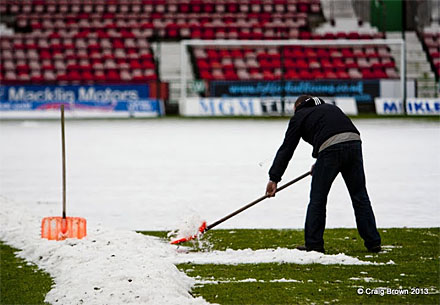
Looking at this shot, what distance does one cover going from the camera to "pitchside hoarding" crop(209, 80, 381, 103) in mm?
33312

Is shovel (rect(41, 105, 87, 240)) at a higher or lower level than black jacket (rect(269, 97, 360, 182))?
lower

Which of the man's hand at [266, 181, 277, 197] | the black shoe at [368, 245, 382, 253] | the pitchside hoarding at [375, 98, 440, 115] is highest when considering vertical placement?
the man's hand at [266, 181, 277, 197]

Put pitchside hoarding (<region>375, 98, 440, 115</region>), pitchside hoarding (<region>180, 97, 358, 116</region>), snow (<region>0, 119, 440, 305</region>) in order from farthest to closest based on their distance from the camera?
pitchside hoarding (<region>180, 97, 358, 116</region>) → pitchside hoarding (<region>375, 98, 440, 115</region>) → snow (<region>0, 119, 440, 305</region>)

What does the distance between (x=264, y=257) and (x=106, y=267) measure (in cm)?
154

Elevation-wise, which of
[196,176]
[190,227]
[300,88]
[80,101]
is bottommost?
[80,101]

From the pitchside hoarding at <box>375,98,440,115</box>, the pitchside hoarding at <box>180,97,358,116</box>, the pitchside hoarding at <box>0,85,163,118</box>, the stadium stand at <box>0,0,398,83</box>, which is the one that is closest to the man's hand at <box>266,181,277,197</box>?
the pitchside hoarding at <box>180,97,358,116</box>

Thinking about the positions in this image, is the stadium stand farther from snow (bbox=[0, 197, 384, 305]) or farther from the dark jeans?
the dark jeans

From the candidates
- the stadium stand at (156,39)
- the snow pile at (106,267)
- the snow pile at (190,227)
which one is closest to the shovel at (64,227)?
the snow pile at (106,267)

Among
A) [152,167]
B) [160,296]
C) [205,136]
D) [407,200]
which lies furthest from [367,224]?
[205,136]

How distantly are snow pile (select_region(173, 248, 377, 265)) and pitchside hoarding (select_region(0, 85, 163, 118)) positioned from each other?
25777mm

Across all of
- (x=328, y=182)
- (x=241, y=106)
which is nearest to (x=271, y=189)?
(x=328, y=182)

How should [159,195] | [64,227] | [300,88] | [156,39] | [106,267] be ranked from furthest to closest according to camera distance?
[156,39] < [300,88] < [159,195] < [64,227] < [106,267]

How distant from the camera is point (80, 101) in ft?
109

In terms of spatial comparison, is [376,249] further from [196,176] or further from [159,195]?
[196,176]
